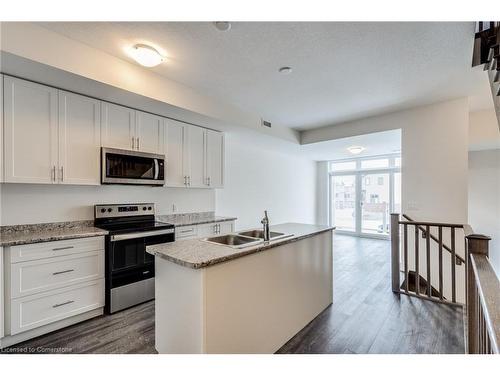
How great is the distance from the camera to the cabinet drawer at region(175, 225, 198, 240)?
3.29m

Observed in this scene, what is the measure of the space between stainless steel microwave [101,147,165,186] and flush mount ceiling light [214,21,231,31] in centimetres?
180

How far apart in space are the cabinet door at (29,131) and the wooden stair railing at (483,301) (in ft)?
10.8

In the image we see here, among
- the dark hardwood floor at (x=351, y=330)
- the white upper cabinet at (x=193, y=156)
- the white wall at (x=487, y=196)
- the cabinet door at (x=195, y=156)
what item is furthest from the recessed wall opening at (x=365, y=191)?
the dark hardwood floor at (x=351, y=330)

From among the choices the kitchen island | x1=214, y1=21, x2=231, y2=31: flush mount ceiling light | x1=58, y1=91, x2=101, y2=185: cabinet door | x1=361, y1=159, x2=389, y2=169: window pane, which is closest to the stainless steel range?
x1=58, y1=91, x2=101, y2=185: cabinet door

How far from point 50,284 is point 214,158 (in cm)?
263

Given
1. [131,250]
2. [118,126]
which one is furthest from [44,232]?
[118,126]

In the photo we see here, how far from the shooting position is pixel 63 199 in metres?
2.75

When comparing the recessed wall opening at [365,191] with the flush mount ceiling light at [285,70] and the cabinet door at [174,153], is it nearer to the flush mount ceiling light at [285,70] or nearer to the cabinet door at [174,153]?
the flush mount ceiling light at [285,70]

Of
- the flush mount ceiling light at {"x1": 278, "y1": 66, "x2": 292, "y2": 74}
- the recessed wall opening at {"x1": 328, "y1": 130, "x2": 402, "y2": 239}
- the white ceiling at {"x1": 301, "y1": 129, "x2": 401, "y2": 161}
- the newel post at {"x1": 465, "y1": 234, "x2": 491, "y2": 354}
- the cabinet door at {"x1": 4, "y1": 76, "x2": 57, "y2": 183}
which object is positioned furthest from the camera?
the recessed wall opening at {"x1": 328, "y1": 130, "x2": 402, "y2": 239}

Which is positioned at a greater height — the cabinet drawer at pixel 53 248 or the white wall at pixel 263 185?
the white wall at pixel 263 185

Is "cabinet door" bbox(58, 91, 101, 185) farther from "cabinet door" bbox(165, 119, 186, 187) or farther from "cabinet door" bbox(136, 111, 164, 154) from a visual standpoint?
"cabinet door" bbox(165, 119, 186, 187)

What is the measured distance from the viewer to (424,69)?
262 cm

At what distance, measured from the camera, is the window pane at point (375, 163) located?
680cm
